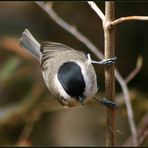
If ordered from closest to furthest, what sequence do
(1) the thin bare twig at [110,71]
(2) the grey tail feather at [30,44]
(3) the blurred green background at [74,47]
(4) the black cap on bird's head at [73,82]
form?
(1) the thin bare twig at [110,71]
(4) the black cap on bird's head at [73,82]
(2) the grey tail feather at [30,44]
(3) the blurred green background at [74,47]

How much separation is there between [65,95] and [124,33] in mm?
1799

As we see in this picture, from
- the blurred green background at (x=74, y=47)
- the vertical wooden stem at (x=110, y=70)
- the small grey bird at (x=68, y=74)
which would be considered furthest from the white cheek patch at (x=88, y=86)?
the blurred green background at (x=74, y=47)

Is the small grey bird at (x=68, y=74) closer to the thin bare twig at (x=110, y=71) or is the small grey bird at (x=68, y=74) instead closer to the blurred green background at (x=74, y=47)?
the thin bare twig at (x=110, y=71)

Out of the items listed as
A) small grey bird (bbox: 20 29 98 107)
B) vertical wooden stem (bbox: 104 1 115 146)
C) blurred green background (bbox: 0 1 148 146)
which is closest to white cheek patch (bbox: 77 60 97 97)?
small grey bird (bbox: 20 29 98 107)

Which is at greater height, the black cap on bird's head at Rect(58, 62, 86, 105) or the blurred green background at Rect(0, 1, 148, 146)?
the black cap on bird's head at Rect(58, 62, 86, 105)

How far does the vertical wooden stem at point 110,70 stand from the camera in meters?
1.39

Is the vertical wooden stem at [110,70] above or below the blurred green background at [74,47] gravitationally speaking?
above

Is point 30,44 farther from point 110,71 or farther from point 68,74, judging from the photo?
point 110,71

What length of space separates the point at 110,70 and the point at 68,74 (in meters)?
0.28

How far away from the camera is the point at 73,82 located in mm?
1729

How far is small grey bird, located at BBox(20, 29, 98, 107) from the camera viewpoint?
1.76m

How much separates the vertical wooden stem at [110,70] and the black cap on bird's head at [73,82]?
20 centimetres

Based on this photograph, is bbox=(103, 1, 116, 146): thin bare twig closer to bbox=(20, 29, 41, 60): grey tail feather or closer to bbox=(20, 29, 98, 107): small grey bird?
bbox=(20, 29, 98, 107): small grey bird

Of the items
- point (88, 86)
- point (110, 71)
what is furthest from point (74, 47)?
point (110, 71)
